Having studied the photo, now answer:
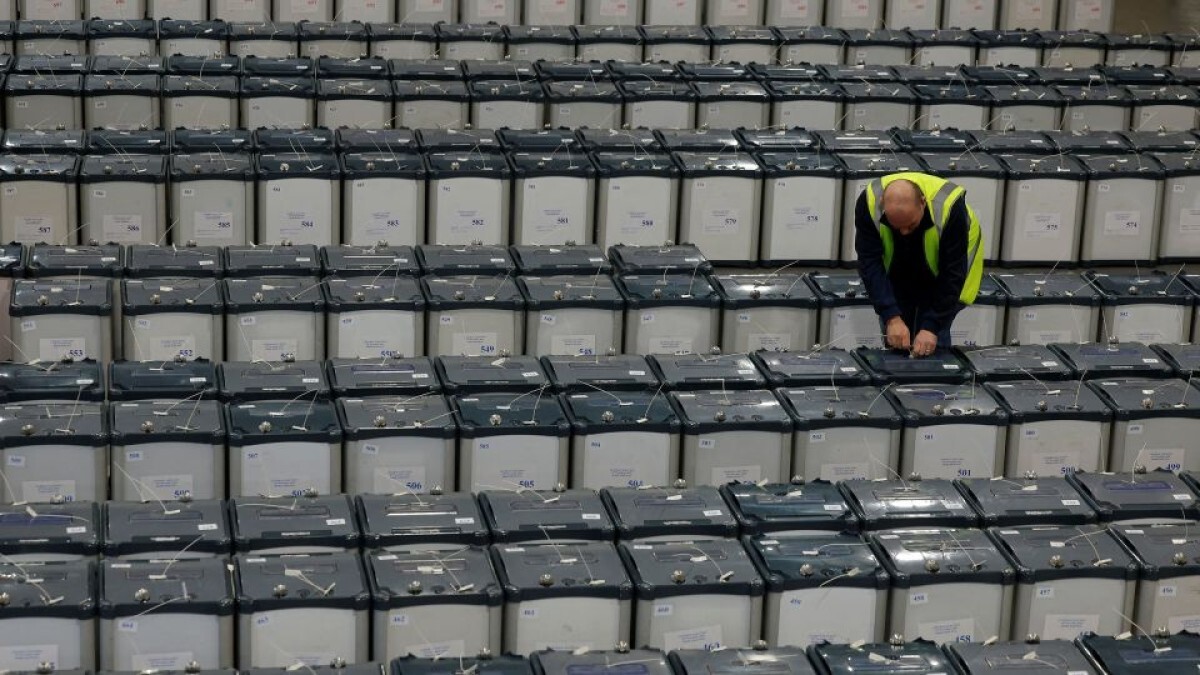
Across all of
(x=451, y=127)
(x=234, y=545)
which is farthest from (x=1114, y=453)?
(x=451, y=127)

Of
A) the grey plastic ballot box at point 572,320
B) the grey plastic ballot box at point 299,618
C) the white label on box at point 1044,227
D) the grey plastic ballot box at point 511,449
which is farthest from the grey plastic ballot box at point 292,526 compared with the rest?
the white label on box at point 1044,227

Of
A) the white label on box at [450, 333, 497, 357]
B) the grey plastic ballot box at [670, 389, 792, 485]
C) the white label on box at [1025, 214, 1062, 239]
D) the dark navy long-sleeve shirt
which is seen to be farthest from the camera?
the white label on box at [1025, 214, 1062, 239]

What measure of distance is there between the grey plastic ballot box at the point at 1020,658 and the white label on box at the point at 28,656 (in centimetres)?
304

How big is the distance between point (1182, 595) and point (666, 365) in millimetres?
2844

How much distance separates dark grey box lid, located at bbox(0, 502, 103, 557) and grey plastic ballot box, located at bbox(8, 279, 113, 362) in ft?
7.46

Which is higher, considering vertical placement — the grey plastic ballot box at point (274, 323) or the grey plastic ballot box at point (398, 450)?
the grey plastic ballot box at point (274, 323)

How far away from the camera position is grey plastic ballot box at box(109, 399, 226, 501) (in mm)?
8195

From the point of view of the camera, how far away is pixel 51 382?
28.7 feet

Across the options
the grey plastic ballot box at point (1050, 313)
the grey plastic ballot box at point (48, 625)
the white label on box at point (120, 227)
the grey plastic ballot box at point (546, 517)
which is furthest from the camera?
the white label on box at point (120, 227)

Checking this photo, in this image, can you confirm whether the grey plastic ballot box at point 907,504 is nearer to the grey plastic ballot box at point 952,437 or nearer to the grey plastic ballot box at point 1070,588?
the grey plastic ballot box at point 1070,588

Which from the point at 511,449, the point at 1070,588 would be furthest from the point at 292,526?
the point at 1070,588

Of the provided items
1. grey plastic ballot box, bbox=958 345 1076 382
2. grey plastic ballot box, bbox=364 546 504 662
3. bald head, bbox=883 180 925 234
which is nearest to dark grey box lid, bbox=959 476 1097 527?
grey plastic ballot box, bbox=958 345 1076 382

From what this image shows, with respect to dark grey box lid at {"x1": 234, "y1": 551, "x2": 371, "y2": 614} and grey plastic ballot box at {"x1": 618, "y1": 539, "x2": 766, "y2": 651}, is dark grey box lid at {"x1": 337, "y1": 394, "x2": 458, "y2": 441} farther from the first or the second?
grey plastic ballot box at {"x1": 618, "y1": 539, "x2": 766, "y2": 651}

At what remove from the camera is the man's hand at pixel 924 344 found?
9484 mm
